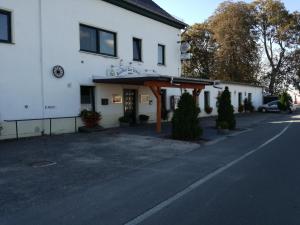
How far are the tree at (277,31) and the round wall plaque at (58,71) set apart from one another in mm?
38669

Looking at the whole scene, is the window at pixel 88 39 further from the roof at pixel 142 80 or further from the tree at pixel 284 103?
the tree at pixel 284 103

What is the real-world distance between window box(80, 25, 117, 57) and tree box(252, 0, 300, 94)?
34.5m

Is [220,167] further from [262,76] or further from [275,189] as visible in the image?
[262,76]

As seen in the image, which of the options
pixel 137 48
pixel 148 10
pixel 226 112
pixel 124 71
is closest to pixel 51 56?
pixel 124 71

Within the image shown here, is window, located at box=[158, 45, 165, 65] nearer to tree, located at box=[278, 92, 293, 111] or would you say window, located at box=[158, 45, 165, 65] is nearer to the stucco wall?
the stucco wall

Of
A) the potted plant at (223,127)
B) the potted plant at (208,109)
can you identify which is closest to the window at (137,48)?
the potted plant at (223,127)

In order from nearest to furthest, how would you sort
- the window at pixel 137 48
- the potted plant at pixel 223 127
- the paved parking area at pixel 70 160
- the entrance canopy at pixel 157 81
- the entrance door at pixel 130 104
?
the paved parking area at pixel 70 160 → the entrance canopy at pixel 157 81 → the potted plant at pixel 223 127 → the entrance door at pixel 130 104 → the window at pixel 137 48

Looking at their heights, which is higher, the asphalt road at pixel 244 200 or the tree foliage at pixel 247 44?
the tree foliage at pixel 247 44

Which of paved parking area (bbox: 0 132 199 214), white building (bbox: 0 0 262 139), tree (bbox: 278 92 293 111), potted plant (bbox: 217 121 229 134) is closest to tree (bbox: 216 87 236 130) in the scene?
Result: potted plant (bbox: 217 121 229 134)

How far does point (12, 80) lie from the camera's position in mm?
13875

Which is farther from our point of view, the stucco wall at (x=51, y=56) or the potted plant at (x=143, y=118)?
the potted plant at (x=143, y=118)

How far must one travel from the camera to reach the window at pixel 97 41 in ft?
57.5

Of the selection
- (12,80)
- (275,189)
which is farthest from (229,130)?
(275,189)

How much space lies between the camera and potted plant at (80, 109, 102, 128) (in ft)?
55.1
